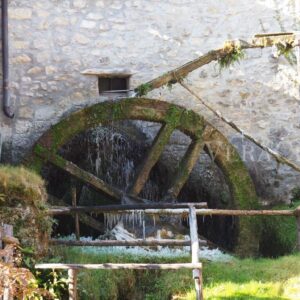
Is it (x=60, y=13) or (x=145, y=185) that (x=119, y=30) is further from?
(x=145, y=185)

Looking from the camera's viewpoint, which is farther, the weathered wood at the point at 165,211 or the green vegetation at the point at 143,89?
the green vegetation at the point at 143,89

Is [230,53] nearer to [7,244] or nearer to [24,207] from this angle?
[24,207]

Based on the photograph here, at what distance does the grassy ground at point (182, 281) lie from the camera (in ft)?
17.6

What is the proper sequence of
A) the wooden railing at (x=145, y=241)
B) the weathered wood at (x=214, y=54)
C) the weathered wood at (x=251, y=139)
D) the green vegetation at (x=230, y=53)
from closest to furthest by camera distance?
1. the wooden railing at (x=145, y=241)
2. the weathered wood at (x=214, y=54)
3. the green vegetation at (x=230, y=53)
4. the weathered wood at (x=251, y=139)

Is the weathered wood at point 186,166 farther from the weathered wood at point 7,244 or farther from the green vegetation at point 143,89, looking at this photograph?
the weathered wood at point 7,244

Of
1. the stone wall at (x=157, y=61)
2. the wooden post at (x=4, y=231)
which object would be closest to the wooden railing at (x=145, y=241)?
the wooden post at (x=4, y=231)

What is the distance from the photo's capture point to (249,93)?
320 inches

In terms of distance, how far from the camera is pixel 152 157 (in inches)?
288

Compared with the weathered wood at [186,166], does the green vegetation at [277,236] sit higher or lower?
lower

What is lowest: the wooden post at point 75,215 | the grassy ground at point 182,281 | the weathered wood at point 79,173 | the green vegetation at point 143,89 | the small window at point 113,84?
the grassy ground at point 182,281

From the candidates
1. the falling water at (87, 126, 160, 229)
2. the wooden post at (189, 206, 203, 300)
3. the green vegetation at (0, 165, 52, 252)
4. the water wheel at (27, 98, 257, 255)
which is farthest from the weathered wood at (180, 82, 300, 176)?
the green vegetation at (0, 165, 52, 252)

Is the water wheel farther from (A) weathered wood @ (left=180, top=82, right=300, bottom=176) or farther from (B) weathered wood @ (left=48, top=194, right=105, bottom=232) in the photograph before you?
(B) weathered wood @ (left=48, top=194, right=105, bottom=232)

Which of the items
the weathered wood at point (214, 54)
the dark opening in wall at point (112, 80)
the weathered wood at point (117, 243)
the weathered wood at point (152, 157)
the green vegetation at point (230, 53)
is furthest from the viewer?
the dark opening in wall at point (112, 80)

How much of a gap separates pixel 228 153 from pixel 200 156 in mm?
545
